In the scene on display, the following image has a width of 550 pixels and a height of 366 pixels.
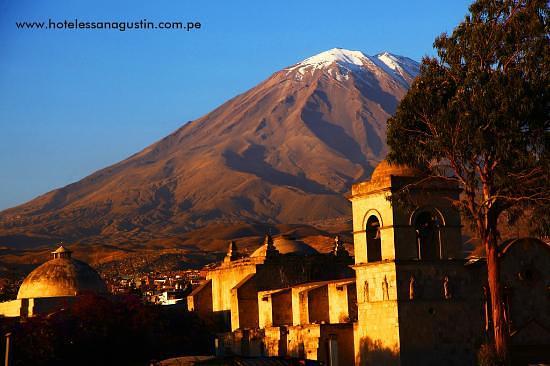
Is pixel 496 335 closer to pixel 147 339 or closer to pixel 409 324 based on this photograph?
pixel 409 324

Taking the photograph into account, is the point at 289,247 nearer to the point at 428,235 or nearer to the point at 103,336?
the point at 103,336

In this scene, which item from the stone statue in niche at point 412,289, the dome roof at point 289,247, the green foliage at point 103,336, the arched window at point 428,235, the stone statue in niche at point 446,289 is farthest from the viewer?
the dome roof at point 289,247

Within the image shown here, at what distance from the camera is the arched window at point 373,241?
53281 millimetres

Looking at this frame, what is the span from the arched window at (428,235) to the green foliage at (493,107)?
21.1 ft

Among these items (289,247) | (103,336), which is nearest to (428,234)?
(103,336)

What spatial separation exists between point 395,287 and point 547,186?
31.2 feet

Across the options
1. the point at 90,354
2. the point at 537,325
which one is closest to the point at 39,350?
the point at 90,354

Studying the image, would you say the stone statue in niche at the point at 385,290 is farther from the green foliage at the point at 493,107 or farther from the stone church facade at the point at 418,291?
the green foliage at the point at 493,107

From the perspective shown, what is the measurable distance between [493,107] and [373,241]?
11.9 meters

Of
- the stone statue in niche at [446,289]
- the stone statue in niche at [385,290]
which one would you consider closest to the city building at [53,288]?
the stone statue in niche at [385,290]

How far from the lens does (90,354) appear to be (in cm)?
6269

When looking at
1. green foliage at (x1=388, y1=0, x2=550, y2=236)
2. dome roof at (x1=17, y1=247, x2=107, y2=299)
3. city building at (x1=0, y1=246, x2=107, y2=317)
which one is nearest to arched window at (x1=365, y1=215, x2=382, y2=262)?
green foliage at (x1=388, y1=0, x2=550, y2=236)

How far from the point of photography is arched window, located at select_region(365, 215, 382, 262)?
53.3 meters

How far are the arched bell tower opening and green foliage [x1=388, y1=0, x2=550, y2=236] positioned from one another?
20.3ft
